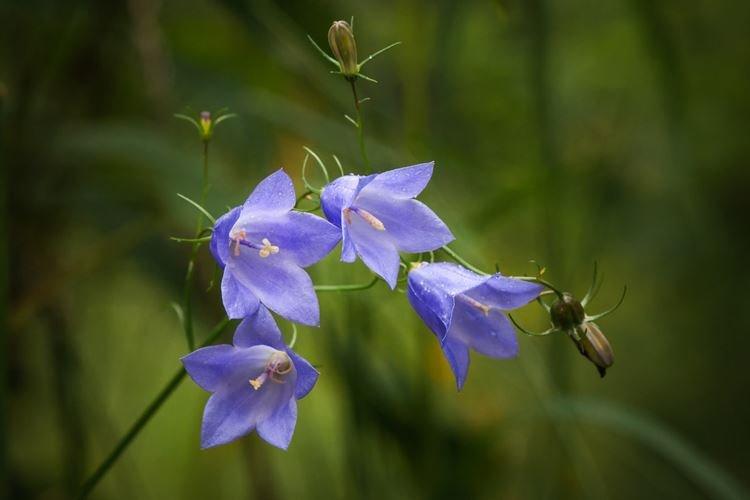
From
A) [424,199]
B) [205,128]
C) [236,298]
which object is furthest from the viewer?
[424,199]

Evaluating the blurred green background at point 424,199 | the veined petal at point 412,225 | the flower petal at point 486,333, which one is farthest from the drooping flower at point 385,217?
the blurred green background at point 424,199

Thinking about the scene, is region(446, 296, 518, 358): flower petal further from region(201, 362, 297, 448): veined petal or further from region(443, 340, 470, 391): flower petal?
region(201, 362, 297, 448): veined petal

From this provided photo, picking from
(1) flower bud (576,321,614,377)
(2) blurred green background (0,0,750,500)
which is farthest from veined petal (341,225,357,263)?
(2) blurred green background (0,0,750,500)

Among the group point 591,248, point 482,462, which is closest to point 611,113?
point 591,248

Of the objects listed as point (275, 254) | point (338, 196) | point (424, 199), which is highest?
point (338, 196)

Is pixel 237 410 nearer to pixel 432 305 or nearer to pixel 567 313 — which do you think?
pixel 432 305

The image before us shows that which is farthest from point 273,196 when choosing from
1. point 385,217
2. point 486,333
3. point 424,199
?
point 424,199

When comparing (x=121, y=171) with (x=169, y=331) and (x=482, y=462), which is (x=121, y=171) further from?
(x=482, y=462)

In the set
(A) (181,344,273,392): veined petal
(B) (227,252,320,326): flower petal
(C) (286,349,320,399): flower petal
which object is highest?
(B) (227,252,320,326): flower petal
